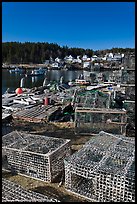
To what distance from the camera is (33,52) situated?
71062mm

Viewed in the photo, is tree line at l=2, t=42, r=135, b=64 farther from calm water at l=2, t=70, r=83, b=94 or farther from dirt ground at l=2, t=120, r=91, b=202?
dirt ground at l=2, t=120, r=91, b=202

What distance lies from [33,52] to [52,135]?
217 feet

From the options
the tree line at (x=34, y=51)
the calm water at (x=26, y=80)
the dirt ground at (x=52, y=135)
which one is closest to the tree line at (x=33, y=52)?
the tree line at (x=34, y=51)

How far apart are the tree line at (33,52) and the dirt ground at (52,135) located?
59600mm

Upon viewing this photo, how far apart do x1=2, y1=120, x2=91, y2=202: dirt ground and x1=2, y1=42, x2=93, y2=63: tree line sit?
59600 mm

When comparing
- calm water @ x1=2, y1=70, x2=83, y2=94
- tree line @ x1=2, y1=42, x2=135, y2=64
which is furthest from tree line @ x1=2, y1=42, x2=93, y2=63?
calm water @ x1=2, y1=70, x2=83, y2=94

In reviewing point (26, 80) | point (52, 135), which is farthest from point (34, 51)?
point (52, 135)

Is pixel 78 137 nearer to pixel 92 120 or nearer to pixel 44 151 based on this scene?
pixel 92 120

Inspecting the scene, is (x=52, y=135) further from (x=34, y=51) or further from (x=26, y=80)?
(x=34, y=51)

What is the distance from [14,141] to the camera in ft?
19.1

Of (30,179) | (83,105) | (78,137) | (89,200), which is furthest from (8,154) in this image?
(83,105)

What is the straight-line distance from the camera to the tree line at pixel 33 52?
66119 mm

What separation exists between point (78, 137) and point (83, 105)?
1.55 meters

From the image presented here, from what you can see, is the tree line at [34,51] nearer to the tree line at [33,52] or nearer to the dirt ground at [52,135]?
the tree line at [33,52]
